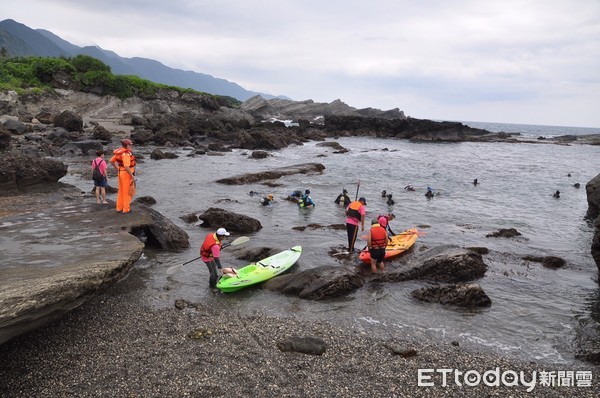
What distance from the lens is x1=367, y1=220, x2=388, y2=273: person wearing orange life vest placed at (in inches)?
536

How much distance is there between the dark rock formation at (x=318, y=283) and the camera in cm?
1159

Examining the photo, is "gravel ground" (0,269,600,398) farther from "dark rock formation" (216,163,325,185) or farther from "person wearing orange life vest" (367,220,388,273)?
"dark rock formation" (216,163,325,185)

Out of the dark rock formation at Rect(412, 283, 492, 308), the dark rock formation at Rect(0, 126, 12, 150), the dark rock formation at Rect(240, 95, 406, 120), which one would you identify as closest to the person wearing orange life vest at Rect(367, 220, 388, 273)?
the dark rock formation at Rect(412, 283, 492, 308)

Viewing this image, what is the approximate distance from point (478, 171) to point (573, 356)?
3993cm

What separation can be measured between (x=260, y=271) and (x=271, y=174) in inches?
842

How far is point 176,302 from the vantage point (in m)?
10.6

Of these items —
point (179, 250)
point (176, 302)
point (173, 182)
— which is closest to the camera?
point (176, 302)

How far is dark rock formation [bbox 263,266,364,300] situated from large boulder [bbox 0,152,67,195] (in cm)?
1485

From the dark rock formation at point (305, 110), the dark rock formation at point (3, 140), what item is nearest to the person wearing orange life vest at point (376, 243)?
the dark rock formation at point (3, 140)

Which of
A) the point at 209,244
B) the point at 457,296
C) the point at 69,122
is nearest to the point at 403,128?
the point at 69,122

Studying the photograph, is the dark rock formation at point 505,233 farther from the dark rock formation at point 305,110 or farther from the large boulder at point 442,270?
the dark rock formation at point 305,110

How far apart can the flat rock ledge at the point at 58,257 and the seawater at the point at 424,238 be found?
173cm

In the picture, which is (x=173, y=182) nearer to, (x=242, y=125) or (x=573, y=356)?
(x=573, y=356)

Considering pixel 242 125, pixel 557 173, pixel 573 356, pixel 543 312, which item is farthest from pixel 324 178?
pixel 242 125
